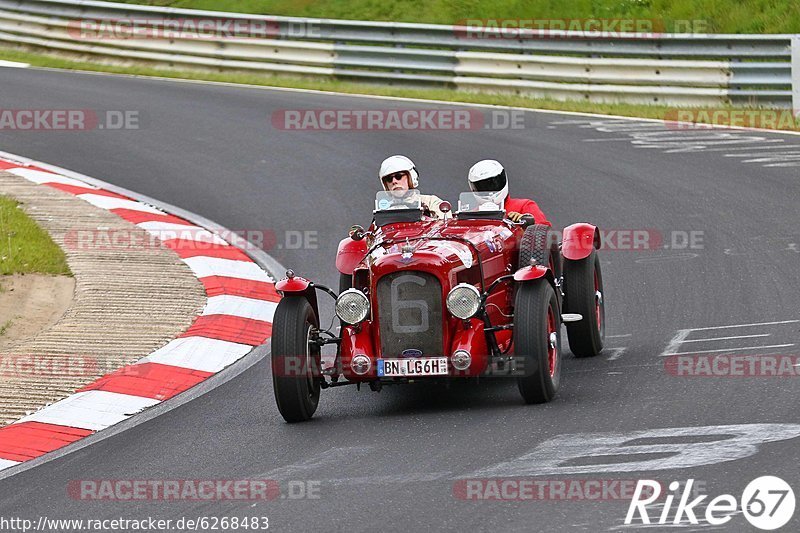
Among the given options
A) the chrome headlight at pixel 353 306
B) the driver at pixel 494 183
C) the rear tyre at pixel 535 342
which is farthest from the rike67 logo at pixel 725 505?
the driver at pixel 494 183

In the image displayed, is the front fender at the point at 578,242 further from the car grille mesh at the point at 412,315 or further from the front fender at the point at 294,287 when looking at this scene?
the front fender at the point at 294,287

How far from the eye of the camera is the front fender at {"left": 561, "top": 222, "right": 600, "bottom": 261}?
879cm

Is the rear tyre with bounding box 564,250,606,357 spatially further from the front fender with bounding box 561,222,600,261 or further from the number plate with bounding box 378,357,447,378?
the number plate with bounding box 378,357,447,378

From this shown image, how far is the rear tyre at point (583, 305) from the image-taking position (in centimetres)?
869

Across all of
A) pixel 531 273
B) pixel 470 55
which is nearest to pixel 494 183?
pixel 531 273

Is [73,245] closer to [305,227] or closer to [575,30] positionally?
[305,227]

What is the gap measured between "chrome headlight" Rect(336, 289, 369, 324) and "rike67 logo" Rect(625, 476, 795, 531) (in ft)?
7.52

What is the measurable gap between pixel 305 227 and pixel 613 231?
2893mm

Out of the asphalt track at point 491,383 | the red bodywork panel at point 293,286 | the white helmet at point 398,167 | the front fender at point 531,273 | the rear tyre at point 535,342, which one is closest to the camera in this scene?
the asphalt track at point 491,383

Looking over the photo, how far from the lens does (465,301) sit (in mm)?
7492

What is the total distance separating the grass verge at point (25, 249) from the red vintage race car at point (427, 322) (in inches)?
149

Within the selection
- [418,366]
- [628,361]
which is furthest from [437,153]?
[418,366]

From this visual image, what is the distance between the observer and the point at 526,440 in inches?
266

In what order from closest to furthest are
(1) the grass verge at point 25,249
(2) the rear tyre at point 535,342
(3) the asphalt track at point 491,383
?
(3) the asphalt track at point 491,383, (2) the rear tyre at point 535,342, (1) the grass verge at point 25,249
